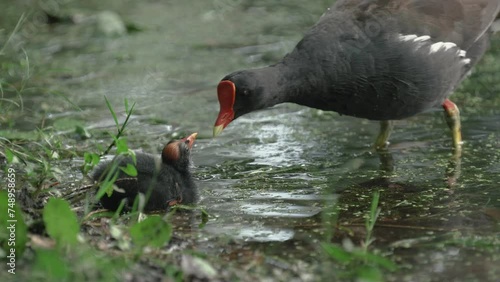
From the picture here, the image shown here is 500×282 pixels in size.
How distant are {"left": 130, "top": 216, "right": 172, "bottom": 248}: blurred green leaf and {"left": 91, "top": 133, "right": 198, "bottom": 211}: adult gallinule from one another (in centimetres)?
84

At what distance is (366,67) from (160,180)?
1347mm

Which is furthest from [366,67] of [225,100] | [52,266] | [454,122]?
[52,266]

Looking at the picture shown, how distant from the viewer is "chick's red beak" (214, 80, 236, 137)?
4.61 metres

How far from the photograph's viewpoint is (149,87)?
7000mm

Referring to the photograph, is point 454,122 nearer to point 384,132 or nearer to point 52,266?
point 384,132

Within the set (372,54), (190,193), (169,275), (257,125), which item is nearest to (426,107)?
(372,54)

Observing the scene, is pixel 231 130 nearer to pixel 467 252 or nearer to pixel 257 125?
pixel 257 125

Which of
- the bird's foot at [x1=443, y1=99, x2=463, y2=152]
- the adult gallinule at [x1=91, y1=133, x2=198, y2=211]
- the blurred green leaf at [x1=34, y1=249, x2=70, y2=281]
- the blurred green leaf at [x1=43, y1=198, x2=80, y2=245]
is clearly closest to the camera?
the blurred green leaf at [x1=34, y1=249, x2=70, y2=281]

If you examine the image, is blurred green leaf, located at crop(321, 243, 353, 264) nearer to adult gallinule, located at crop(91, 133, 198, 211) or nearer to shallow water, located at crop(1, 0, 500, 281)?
shallow water, located at crop(1, 0, 500, 281)

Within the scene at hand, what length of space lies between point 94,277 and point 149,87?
4.16m

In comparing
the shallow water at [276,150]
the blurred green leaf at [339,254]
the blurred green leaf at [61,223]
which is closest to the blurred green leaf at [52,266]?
the blurred green leaf at [61,223]

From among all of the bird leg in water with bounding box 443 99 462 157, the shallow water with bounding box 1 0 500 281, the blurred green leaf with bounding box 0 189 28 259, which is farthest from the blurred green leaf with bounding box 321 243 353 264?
the bird leg in water with bounding box 443 99 462 157

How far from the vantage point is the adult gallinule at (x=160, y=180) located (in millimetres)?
4309

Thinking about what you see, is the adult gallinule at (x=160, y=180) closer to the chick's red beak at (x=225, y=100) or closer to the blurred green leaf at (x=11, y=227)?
the chick's red beak at (x=225, y=100)
